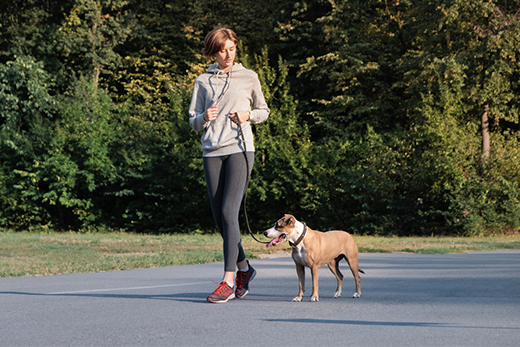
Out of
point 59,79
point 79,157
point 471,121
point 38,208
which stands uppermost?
point 59,79

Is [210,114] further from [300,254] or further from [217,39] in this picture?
[300,254]

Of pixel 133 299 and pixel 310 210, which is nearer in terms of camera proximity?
pixel 133 299

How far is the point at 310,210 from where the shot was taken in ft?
88.8

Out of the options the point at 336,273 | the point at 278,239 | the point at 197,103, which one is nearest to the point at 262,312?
the point at 278,239

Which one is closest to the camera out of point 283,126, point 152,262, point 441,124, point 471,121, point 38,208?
point 152,262

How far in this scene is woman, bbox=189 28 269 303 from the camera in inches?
225

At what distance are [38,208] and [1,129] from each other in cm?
410

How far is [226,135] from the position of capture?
5.73 meters

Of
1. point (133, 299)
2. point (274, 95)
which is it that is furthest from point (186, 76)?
point (133, 299)

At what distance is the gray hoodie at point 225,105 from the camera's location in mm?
5758

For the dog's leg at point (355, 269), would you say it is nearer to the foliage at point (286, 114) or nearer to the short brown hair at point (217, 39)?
the short brown hair at point (217, 39)

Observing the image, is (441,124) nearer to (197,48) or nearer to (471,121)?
(471,121)

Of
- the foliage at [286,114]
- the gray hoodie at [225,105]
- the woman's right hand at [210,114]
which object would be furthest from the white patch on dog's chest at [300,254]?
the foliage at [286,114]

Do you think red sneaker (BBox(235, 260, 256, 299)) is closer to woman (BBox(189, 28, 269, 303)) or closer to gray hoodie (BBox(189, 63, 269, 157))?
woman (BBox(189, 28, 269, 303))
